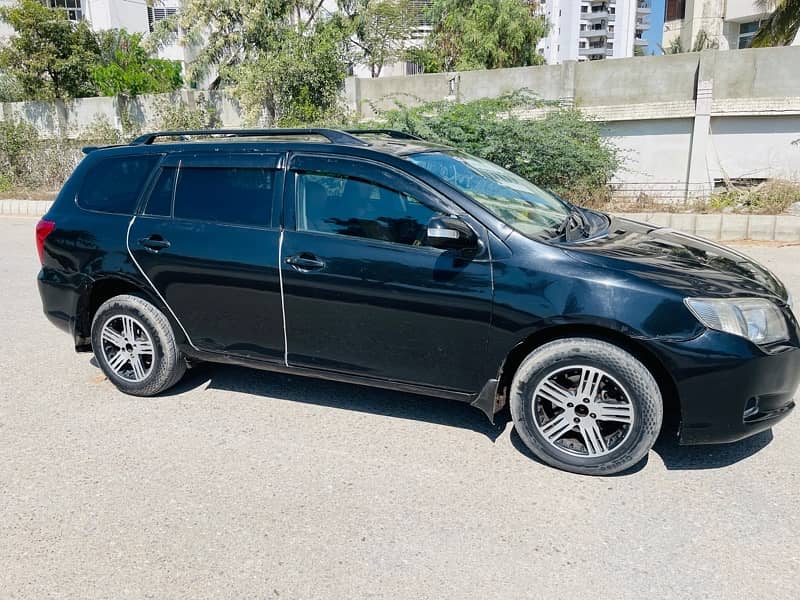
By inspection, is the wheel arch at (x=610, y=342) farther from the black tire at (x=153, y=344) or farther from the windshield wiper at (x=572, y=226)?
the black tire at (x=153, y=344)

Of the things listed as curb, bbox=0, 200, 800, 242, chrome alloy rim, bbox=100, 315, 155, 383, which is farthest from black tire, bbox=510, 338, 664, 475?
curb, bbox=0, 200, 800, 242

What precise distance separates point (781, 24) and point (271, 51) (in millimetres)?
15024

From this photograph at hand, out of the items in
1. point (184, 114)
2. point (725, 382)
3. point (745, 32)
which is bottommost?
point (725, 382)

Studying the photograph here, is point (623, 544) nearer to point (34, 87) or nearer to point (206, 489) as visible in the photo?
point (206, 489)

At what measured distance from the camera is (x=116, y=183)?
15.5 feet

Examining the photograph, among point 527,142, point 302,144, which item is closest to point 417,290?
point 302,144

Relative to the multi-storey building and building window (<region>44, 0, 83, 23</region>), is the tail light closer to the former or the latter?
the multi-storey building

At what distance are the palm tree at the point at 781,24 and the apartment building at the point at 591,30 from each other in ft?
179

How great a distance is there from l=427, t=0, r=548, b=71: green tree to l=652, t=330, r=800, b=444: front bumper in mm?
29995

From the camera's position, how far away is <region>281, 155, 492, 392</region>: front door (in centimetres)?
374

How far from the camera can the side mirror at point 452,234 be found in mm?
3598

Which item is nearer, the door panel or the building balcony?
the door panel

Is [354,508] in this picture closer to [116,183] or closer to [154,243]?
[154,243]

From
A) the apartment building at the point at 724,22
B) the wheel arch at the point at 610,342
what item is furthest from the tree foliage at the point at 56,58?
the apartment building at the point at 724,22
